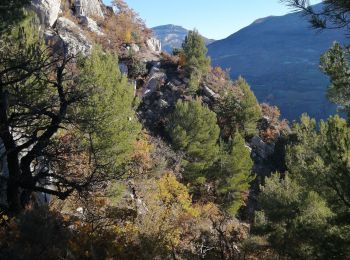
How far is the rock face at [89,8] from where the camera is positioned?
169ft

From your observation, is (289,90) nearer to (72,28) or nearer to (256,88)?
(256,88)

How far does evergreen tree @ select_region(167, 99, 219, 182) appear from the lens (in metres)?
32.5

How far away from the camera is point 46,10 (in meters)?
41.1

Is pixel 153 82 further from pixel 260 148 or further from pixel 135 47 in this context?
pixel 260 148

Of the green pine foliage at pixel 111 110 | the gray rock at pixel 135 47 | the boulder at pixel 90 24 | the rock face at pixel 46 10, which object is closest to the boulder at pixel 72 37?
the rock face at pixel 46 10

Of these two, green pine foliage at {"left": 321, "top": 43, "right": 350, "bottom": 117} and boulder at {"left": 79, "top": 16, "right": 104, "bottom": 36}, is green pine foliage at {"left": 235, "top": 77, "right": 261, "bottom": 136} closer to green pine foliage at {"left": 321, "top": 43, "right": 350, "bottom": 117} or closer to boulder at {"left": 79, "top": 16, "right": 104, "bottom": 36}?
boulder at {"left": 79, "top": 16, "right": 104, "bottom": 36}

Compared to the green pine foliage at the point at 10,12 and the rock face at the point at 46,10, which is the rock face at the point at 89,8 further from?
the green pine foliage at the point at 10,12

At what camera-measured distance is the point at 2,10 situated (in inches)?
297

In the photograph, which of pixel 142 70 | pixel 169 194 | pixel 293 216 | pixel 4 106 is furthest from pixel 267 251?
pixel 142 70

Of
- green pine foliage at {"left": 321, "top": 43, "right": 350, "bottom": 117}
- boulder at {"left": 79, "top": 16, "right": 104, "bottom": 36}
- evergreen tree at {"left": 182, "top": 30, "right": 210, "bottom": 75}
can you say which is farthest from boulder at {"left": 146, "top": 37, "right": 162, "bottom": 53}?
green pine foliage at {"left": 321, "top": 43, "right": 350, "bottom": 117}

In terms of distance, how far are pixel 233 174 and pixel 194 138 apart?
15.6ft

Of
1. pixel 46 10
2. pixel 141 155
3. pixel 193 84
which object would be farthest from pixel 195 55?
pixel 141 155

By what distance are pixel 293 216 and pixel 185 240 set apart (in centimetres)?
614

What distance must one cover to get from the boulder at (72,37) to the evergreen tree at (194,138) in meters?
13.1
